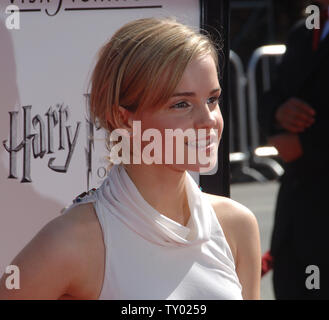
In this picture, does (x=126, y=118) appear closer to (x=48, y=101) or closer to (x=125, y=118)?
(x=125, y=118)

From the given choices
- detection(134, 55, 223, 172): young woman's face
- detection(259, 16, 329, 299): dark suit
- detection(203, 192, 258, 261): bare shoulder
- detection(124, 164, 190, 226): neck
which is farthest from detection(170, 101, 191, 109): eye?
detection(259, 16, 329, 299): dark suit

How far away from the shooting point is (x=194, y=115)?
1.39 meters

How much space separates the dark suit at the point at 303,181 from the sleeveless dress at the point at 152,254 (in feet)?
3.21

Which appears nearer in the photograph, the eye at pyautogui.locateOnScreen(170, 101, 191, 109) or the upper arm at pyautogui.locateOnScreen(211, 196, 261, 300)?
the eye at pyautogui.locateOnScreen(170, 101, 191, 109)

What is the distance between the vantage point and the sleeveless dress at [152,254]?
53.9 inches

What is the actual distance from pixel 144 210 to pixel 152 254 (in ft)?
0.28

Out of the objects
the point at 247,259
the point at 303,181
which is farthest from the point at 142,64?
the point at 303,181

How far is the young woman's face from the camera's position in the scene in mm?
1387

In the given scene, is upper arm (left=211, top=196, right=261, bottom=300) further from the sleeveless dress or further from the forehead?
the forehead

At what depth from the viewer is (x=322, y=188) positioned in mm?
2393

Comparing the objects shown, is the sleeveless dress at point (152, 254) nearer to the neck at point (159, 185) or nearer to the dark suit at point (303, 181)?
the neck at point (159, 185)

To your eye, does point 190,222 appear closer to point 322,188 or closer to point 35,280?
point 35,280

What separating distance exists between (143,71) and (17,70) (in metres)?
0.36
